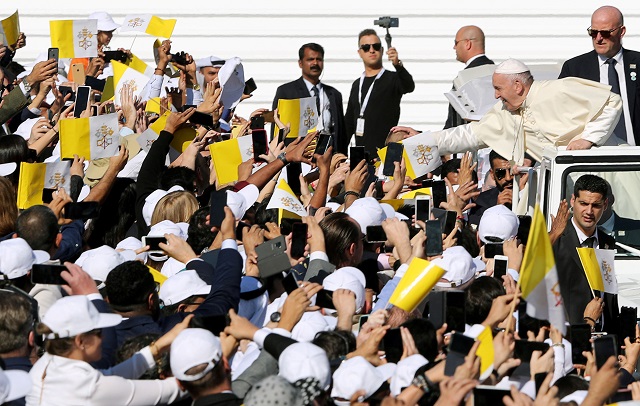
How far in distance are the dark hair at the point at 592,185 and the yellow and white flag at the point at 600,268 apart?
0.58 m

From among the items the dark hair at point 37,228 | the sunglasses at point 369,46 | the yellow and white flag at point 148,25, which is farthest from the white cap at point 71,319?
the sunglasses at point 369,46

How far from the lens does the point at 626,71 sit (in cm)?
909

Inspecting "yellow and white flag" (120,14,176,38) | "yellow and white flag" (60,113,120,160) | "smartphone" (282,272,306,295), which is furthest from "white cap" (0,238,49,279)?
"yellow and white flag" (120,14,176,38)

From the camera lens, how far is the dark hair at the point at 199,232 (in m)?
6.65

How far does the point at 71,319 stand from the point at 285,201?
268 cm

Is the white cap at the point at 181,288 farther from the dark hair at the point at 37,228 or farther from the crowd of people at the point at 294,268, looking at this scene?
the dark hair at the point at 37,228

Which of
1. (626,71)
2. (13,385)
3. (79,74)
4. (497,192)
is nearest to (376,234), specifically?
(13,385)

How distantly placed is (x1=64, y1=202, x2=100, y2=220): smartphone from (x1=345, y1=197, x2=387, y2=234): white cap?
1.44 m

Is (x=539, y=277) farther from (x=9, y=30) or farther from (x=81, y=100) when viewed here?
(x=9, y=30)

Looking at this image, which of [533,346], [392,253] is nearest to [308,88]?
[392,253]

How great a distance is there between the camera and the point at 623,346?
20.6ft

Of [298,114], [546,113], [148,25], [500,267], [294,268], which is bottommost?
[294,268]

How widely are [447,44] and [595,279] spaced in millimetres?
9457

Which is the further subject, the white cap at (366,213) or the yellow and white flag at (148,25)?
the yellow and white flag at (148,25)
